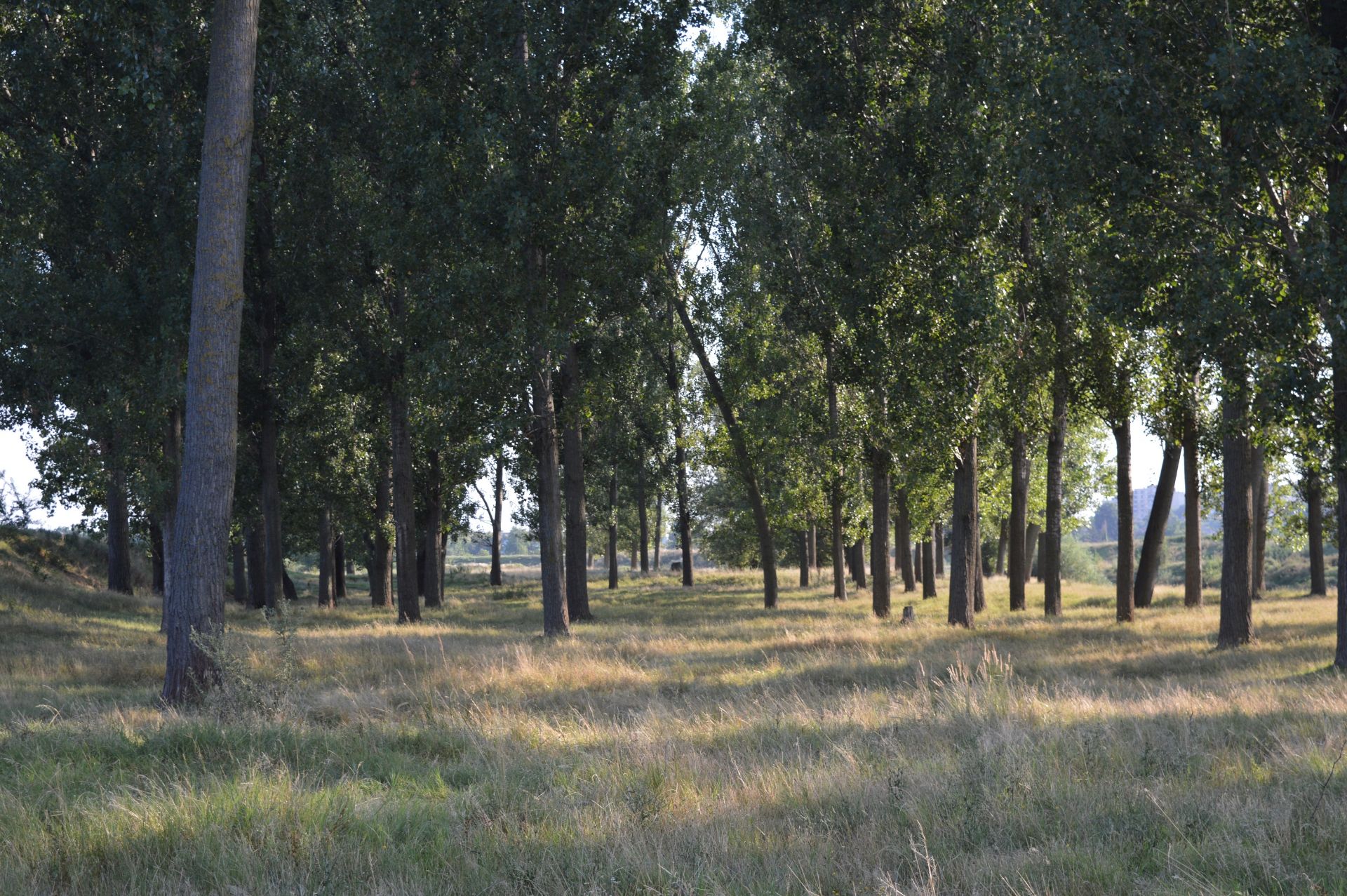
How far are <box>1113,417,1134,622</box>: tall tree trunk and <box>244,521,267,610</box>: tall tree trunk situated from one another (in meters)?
24.7

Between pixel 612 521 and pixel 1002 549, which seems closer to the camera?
pixel 612 521

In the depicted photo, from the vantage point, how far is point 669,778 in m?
6.41

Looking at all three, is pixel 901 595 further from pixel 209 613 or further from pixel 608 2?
pixel 209 613

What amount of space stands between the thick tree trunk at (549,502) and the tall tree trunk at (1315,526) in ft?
72.9

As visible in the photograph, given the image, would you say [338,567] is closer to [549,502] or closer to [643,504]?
[643,504]

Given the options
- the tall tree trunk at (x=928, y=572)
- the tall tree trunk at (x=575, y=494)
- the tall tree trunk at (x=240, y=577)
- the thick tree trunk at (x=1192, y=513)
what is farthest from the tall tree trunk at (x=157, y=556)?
the thick tree trunk at (x=1192, y=513)

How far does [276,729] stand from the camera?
8.02m

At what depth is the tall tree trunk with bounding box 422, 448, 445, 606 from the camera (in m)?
29.8

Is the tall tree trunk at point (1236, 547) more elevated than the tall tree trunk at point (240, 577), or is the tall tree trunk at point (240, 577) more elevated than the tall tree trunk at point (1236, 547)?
the tall tree trunk at point (1236, 547)

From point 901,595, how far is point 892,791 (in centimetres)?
3134

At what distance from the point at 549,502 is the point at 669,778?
1271 centimetres

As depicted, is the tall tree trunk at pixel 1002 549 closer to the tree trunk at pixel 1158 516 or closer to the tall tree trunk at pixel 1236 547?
the tree trunk at pixel 1158 516

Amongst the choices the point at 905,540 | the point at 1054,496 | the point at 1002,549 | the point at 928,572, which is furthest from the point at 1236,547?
the point at 1002,549

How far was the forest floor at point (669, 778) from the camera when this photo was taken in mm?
4652
